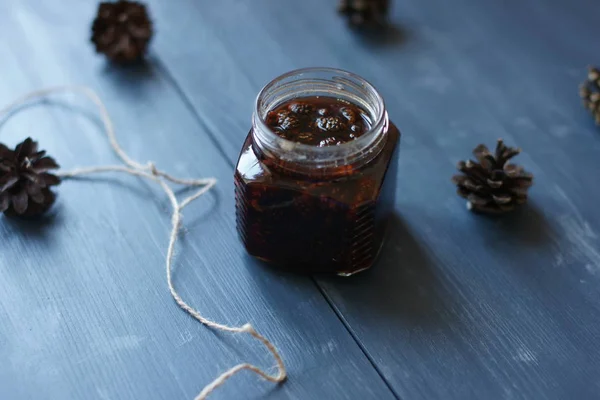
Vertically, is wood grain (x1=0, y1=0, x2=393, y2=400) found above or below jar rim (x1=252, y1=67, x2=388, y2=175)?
below

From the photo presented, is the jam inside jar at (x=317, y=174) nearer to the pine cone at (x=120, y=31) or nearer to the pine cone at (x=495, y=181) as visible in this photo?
the pine cone at (x=495, y=181)

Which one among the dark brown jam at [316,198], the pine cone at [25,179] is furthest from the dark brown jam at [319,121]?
the pine cone at [25,179]

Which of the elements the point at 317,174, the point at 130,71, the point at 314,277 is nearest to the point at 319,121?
the point at 317,174

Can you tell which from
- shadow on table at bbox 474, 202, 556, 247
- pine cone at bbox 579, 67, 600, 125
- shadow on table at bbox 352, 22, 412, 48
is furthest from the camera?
shadow on table at bbox 352, 22, 412, 48

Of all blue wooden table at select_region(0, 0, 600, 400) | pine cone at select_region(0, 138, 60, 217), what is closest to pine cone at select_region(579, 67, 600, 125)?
blue wooden table at select_region(0, 0, 600, 400)

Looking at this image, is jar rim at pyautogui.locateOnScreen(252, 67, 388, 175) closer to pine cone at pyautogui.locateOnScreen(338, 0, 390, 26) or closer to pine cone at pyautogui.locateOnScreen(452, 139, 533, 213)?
pine cone at pyautogui.locateOnScreen(452, 139, 533, 213)

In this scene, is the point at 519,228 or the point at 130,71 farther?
the point at 130,71

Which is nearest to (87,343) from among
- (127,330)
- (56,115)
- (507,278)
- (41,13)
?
(127,330)

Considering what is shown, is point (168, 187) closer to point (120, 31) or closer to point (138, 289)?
point (138, 289)
